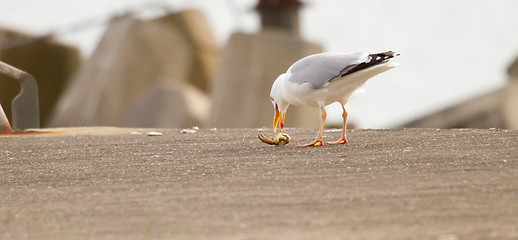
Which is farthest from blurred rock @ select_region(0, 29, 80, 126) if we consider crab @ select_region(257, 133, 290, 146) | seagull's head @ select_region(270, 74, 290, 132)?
crab @ select_region(257, 133, 290, 146)

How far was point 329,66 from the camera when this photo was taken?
11.8ft

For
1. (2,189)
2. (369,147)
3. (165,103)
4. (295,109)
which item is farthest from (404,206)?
(165,103)

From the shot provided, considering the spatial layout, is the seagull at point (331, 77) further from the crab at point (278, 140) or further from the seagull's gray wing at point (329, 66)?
the crab at point (278, 140)

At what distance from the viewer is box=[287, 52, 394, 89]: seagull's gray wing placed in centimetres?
350

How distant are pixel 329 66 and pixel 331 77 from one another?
0.07 m

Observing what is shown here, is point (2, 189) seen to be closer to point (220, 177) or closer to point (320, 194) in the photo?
point (220, 177)

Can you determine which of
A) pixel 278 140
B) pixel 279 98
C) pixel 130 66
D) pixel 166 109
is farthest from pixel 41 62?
pixel 278 140

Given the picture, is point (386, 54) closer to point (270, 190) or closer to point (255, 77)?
point (270, 190)

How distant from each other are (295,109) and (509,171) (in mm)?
7913

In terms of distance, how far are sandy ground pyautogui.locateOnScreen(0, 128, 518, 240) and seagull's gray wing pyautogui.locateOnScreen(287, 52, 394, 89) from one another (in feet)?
1.22

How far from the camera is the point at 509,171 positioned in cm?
274

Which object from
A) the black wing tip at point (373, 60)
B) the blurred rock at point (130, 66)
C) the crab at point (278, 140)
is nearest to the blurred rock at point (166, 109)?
the blurred rock at point (130, 66)

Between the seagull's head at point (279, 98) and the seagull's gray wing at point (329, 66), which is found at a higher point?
the seagull's gray wing at point (329, 66)

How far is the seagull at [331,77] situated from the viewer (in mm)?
3504
